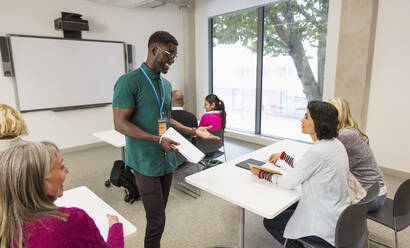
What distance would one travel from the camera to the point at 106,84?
514cm

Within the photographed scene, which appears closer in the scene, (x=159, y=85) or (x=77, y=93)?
(x=159, y=85)

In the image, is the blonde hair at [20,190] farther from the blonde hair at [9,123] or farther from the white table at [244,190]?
the blonde hair at [9,123]

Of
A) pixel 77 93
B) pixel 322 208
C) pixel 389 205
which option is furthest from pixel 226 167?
pixel 77 93

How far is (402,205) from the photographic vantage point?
169 cm

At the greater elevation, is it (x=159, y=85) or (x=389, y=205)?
(x=159, y=85)

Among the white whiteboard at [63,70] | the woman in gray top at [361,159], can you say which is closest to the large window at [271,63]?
the white whiteboard at [63,70]

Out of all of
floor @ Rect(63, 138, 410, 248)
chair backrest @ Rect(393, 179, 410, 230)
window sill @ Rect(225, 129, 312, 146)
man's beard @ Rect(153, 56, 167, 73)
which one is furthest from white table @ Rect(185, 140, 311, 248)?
window sill @ Rect(225, 129, 312, 146)

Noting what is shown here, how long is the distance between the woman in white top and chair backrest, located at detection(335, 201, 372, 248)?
6.94 feet

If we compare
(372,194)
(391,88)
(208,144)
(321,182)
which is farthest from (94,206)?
(391,88)

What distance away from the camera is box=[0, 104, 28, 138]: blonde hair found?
1.83 metres

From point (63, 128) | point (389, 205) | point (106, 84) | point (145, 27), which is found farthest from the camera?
point (145, 27)

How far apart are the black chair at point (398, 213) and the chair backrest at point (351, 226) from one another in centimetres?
35

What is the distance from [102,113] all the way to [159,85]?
4.03 metres

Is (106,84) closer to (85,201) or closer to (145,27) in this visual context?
(145,27)
